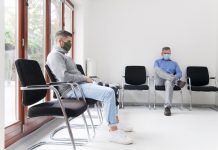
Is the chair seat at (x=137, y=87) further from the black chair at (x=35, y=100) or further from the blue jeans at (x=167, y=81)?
the black chair at (x=35, y=100)

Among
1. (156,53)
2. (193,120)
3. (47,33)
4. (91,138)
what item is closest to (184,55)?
(156,53)

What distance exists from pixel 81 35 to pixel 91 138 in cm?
317

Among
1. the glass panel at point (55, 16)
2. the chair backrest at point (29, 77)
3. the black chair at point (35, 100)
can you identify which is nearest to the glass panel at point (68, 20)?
the glass panel at point (55, 16)

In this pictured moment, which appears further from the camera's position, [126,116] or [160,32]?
[160,32]

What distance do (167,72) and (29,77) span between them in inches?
140

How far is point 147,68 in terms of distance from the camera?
589cm

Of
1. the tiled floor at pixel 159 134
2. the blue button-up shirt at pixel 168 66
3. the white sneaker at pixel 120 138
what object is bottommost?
the tiled floor at pixel 159 134

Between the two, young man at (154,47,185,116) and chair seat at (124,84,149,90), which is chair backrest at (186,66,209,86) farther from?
chair seat at (124,84,149,90)

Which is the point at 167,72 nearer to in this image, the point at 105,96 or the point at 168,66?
the point at 168,66

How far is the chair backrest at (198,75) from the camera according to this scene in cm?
554

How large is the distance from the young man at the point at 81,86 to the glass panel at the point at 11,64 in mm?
436

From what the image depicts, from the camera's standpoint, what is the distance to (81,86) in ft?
9.37

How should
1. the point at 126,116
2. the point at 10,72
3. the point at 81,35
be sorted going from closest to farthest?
1. the point at 10,72
2. the point at 126,116
3. the point at 81,35

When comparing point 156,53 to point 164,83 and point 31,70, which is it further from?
point 31,70
